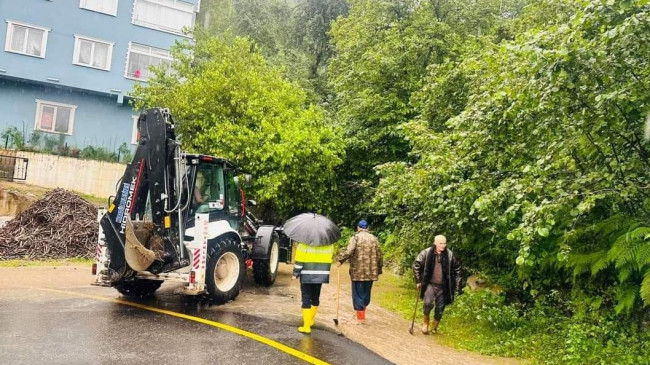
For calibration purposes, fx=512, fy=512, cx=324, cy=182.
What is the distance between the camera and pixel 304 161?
1750 centimetres

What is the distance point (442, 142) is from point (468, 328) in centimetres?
337

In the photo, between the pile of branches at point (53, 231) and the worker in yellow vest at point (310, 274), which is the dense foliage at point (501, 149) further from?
the pile of branches at point (53, 231)

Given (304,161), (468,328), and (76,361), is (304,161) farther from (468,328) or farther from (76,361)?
(76,361)

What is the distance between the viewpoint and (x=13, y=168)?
70.4 feet

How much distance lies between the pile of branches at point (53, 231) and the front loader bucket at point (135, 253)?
660cm

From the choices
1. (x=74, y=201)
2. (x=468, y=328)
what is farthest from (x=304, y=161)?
(x=468, y=328)

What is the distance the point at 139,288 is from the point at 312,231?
13.2 ft

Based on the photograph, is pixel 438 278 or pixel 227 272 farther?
pixel 227 272

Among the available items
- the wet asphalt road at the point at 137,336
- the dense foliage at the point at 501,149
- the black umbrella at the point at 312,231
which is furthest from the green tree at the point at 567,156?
the wet asphalt road at the point at 137,336

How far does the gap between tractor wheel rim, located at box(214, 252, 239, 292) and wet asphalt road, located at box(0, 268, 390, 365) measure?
44 centimetres

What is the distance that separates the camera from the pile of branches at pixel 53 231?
13812mm

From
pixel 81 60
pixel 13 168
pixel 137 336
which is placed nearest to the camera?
pixel 137 336

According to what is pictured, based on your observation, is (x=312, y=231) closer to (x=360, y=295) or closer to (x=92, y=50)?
(x=360, y=295)

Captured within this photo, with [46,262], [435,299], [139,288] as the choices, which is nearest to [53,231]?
[46,262]
